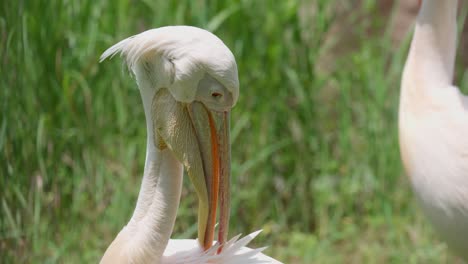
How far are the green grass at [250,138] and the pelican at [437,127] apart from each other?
1061 mm

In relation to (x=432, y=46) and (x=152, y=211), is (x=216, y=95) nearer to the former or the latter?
(x=152, y=211)

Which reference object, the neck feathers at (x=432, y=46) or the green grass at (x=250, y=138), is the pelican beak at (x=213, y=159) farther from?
the neck feathers at (x=432, y=46)

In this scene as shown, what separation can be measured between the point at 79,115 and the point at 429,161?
1696 mm

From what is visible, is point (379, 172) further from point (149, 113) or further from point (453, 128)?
point (149, 113)

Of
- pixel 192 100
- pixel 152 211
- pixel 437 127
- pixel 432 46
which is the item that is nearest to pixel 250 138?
pixel 432 46

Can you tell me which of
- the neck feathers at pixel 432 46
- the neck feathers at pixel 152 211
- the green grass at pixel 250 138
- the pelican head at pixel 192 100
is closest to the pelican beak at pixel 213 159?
the pelican head at pixel 192 100

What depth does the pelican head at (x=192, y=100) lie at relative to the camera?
2373 millimetres

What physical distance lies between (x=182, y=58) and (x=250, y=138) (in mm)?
2269

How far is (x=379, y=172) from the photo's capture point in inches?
188

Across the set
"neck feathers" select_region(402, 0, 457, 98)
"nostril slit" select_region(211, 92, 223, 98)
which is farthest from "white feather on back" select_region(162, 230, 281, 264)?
"neck feathers" select_region(402, 0, 457, 98)

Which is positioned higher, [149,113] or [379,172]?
[149,113]

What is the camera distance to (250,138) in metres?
4.62

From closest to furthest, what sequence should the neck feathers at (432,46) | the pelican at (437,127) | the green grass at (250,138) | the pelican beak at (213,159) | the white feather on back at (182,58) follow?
the white feather on back at (182,58)
the pelican beak at (213,159)
the pelican at (437,127)
the neck feathers at (432,46)
the green grass at (250,138)

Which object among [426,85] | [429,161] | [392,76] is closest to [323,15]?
[392,76]
